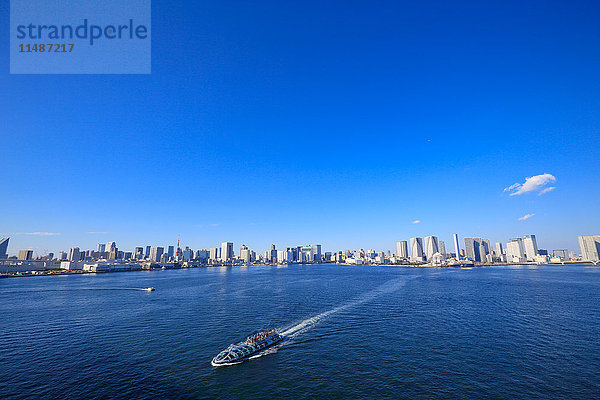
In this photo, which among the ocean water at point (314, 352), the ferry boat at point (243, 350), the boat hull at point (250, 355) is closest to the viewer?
the ocean water at point (314, 352)

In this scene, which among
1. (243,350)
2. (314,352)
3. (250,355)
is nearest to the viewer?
(243,350)

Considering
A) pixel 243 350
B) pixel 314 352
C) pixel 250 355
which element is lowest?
pixel 314 352

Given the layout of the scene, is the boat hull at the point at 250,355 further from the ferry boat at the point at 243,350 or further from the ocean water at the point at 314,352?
the ocean water at the point at 314,352

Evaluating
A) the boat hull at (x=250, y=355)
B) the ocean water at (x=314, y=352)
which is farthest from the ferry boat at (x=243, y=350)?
the ocean water at (x=314, y=352)

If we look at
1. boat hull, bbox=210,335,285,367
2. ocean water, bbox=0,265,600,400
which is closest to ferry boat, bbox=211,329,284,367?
boat hull, bbox=210,335,285,367

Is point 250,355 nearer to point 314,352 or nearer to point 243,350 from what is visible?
point 243,350

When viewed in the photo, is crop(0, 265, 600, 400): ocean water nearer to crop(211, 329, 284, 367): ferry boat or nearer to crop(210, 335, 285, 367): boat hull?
crop(210, 335, 285, 367): boat hull

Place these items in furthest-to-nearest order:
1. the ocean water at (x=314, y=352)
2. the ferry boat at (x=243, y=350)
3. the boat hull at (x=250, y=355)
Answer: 1. the ferry boat at (x=243, y=350)
2. the boat hull at (x=250, y=355)
3. the ocean water at (x=314, y=352)

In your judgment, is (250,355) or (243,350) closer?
(243,350)

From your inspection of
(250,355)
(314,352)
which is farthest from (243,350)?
(314,352)
